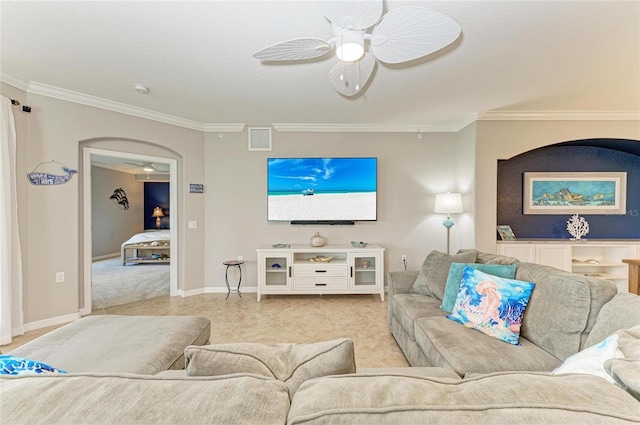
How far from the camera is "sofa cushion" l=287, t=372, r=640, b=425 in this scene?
502mm

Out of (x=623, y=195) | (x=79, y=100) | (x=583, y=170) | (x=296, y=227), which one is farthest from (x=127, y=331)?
(x=623, y=195)

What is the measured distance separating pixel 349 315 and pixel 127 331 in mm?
2299

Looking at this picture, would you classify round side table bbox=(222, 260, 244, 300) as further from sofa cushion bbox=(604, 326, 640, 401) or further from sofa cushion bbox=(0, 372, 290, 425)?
sofa cushion bbox=(604, 326, 640, 401)

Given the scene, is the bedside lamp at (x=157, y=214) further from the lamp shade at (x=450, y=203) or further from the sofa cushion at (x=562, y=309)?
the sofa cushion at (x=562, y=309)

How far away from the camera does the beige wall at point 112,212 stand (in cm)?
673

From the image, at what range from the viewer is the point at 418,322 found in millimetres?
1967

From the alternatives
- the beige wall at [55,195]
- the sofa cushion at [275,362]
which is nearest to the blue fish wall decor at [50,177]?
the beige wall at [55,195]

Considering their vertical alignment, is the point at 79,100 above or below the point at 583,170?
above

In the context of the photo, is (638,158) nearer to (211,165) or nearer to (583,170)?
(583,170)

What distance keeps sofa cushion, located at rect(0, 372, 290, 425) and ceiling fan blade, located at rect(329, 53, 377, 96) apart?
1.98 metres

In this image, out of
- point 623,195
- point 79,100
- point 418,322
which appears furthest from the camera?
point 623,195

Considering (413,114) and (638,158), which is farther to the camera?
(638,158)

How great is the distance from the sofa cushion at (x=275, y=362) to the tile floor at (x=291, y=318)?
158cm

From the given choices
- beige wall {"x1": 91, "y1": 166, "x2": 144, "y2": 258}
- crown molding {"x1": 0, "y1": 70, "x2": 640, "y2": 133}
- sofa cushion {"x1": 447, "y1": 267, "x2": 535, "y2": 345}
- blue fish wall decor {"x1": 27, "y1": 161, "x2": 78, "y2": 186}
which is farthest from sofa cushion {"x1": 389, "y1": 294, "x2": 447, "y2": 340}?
beige wall {"x1": 91, "y1": 166, "x2": 144, "y2": 258}
